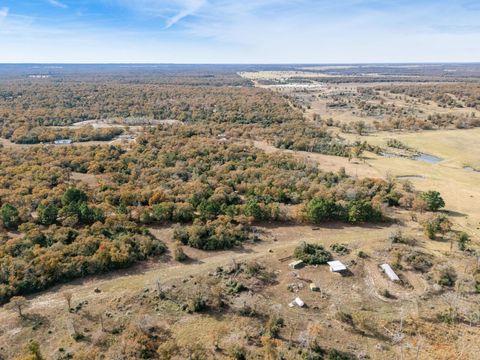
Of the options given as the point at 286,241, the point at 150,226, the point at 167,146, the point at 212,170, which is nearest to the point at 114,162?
the point at 167,146

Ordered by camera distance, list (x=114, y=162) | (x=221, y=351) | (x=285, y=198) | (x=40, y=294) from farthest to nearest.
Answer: (x=114, y=162), (x=285, y=198), (x=40, y=294), (x=221, y=351)

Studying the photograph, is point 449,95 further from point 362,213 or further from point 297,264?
point 297,264

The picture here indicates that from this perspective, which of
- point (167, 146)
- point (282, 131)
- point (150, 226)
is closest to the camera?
point (150, 226)

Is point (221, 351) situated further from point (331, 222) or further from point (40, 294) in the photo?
point (331, 222)

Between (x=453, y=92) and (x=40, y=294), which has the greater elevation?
(x=453, y=92)

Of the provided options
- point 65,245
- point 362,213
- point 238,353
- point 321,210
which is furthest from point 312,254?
point 65,245

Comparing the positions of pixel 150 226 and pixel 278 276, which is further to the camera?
pixel 150 226

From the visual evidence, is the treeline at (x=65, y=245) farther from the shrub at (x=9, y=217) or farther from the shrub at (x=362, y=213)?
the shrub at (x=362, y=213)
